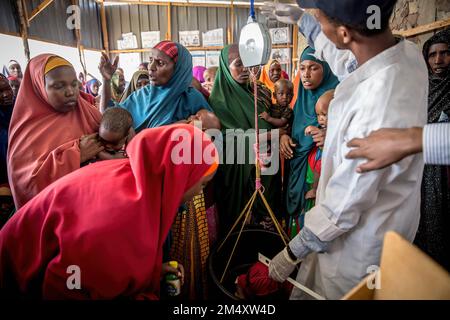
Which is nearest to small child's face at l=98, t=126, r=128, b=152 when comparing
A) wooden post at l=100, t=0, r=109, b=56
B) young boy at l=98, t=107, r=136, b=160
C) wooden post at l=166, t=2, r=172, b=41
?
young boy at l=98, t=107, r=136, b=160

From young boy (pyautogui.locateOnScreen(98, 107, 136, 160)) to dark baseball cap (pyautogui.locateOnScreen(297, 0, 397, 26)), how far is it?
105cm

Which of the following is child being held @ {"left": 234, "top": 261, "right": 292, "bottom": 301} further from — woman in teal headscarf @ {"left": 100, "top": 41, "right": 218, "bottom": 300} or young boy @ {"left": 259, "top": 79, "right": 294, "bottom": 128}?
young boy @ {"left": 259, "top": 79, "right": 294, "bottom": 128}

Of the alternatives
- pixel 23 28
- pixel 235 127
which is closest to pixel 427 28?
pixel 235 127

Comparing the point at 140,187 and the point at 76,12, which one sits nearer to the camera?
the point at 140,187

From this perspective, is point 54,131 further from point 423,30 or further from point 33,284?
point 423,30

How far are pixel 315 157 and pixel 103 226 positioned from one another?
50.1 inches

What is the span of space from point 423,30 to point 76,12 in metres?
7.67

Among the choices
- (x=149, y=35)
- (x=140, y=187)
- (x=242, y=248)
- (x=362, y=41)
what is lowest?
(x=242, y=248)

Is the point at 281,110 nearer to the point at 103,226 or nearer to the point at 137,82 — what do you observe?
the point at 137,82

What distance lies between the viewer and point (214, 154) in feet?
3.57

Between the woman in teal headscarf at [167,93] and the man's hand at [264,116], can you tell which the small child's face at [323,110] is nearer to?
the man's hand at [264,116]

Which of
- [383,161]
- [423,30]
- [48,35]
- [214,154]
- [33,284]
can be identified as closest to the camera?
[383,161]

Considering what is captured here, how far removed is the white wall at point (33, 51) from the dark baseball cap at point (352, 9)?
6.08 meters

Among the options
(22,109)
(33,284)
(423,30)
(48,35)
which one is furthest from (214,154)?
(48,35)
